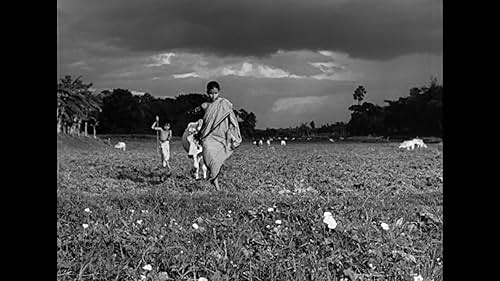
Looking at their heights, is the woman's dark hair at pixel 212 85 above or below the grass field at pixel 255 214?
above

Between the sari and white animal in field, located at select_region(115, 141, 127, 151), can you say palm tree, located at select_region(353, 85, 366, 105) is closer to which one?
the sari

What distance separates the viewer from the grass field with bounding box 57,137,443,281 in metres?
1.68

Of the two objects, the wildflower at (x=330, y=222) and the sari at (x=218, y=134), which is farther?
the sari at (x=218, y=134)

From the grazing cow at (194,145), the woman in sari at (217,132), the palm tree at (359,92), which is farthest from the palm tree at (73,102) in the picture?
the palm tree at (359,92)

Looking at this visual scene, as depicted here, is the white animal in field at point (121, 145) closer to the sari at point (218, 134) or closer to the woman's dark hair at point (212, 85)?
the sari at point (218, 134)

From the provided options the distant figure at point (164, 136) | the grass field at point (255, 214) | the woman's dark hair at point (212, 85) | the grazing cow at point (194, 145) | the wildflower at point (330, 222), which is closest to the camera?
the grass field at point (255, 214)

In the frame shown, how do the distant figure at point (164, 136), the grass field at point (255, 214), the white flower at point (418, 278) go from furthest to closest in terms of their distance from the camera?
1. the distant figure at point (164, 136)
2. the grass field at point (255, 214)
3. the white flower at point (418, 278)

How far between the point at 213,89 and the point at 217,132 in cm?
21

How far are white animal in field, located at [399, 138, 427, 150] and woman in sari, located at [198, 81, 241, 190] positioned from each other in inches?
33.9

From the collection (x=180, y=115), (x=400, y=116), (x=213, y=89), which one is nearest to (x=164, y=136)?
(x=180, y=115)

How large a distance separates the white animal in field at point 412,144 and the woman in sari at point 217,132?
33.9 inches

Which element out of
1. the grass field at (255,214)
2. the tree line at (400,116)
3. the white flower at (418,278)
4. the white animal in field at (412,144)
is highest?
the tree line at (400,116)

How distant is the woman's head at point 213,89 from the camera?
2.64m

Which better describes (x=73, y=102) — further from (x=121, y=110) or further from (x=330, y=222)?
(x=330, y=222)
